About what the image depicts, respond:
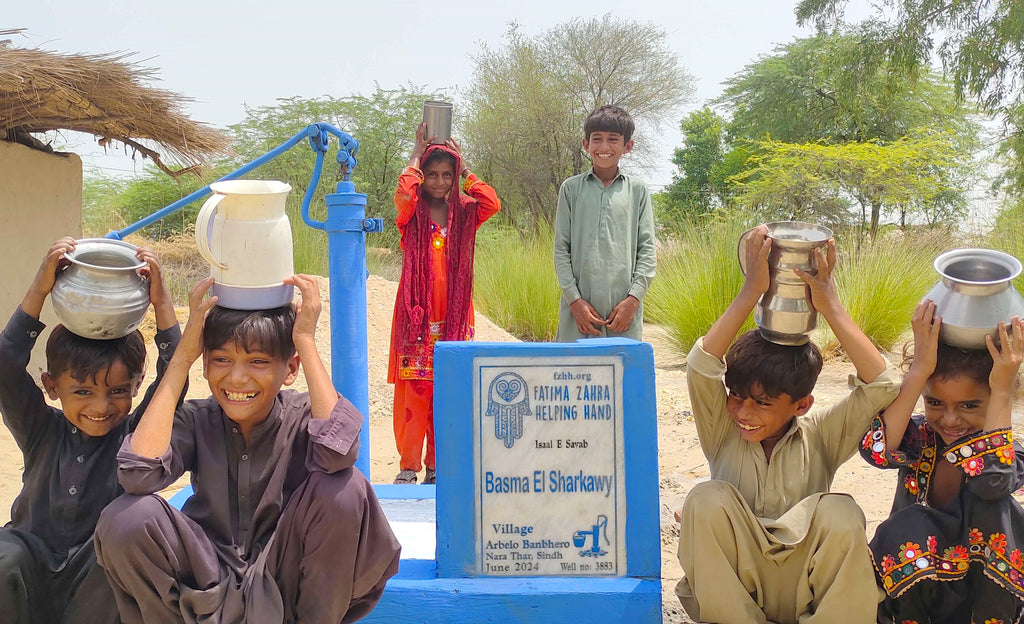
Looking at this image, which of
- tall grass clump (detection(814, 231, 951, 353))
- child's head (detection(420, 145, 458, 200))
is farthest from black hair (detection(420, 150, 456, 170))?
tall grass clump (detection(814, 231, 951, 353))

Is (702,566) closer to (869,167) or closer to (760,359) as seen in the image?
(760,359)

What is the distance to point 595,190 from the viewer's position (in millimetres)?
4492

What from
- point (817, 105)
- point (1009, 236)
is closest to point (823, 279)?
point (1009, 236)

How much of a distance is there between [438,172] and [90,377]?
2153mm

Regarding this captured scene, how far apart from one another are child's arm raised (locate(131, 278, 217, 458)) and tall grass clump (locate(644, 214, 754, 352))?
594 centimetres

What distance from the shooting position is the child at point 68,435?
7.75 ft

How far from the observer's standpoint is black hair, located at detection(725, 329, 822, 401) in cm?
257

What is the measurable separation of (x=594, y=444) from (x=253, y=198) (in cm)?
118

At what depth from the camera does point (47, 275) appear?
2.40m

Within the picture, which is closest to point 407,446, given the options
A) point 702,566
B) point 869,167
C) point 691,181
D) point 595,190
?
point 595,190

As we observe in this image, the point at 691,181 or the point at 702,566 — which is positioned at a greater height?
the point at 691,181

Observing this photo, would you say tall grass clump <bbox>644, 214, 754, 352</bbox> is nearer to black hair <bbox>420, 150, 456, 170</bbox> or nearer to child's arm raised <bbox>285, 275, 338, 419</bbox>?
black hair <bbox>420, 150, 456, 170</bbox>

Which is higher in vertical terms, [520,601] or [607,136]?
[607,136]

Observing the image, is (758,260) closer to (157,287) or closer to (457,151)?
(157,287)
